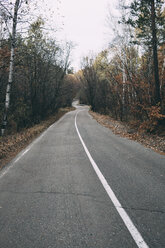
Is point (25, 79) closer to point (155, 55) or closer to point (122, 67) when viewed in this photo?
point (122, 67)

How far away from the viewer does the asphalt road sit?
2791 millimetres

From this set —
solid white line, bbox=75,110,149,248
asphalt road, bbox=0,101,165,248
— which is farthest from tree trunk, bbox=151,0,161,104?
solid white line, bbox=75,110,149,248

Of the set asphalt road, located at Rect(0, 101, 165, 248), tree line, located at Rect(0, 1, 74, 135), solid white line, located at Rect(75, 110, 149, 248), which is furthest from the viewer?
tree line, located at Rect(0, 1, 74, 135)

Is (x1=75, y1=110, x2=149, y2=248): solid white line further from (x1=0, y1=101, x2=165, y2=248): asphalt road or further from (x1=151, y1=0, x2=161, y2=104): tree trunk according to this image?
(x1=151, y1=0, x2=161, y2=104): tree trunk

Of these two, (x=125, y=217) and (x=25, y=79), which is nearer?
(x=125, y=217)

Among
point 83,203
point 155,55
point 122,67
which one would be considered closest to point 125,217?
point 83,203

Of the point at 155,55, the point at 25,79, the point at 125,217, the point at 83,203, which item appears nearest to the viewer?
the point at 125,217

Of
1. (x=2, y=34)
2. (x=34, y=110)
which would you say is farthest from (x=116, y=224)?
(x=34, y=110)

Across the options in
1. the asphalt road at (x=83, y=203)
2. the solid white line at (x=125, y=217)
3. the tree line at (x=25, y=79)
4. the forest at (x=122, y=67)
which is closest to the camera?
the solid white line at (x=125, y=217)

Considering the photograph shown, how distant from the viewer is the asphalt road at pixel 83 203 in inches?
110

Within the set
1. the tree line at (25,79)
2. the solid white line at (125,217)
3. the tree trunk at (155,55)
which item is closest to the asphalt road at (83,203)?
the solid white line at (125,217)

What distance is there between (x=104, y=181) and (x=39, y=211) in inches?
77.9

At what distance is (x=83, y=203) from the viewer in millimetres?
3818

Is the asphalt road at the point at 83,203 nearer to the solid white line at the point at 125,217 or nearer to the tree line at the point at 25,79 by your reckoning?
the solid white line at the point at 125,217
